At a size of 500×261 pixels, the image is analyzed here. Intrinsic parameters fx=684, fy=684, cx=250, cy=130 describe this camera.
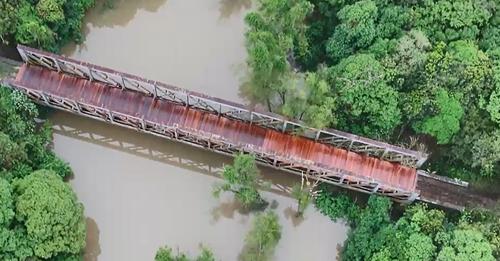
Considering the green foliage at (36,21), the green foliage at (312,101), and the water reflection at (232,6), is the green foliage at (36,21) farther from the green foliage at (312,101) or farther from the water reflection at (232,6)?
the green foliage at (312,101)

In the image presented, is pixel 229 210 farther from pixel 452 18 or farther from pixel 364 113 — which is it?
pixel 452 18

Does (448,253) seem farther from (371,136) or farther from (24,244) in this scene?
(24,244)

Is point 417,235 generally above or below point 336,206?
below

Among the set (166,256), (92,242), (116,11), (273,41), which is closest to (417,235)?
(273,41)

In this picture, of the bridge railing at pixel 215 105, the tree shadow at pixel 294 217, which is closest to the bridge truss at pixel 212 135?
the bridge railing at pixel 215 105

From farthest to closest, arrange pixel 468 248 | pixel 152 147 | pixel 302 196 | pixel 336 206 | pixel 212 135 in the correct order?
pixel 152 147 < pixel 336 206 < pixel 302 196 < pixel 212 135 < pixel 468 248
